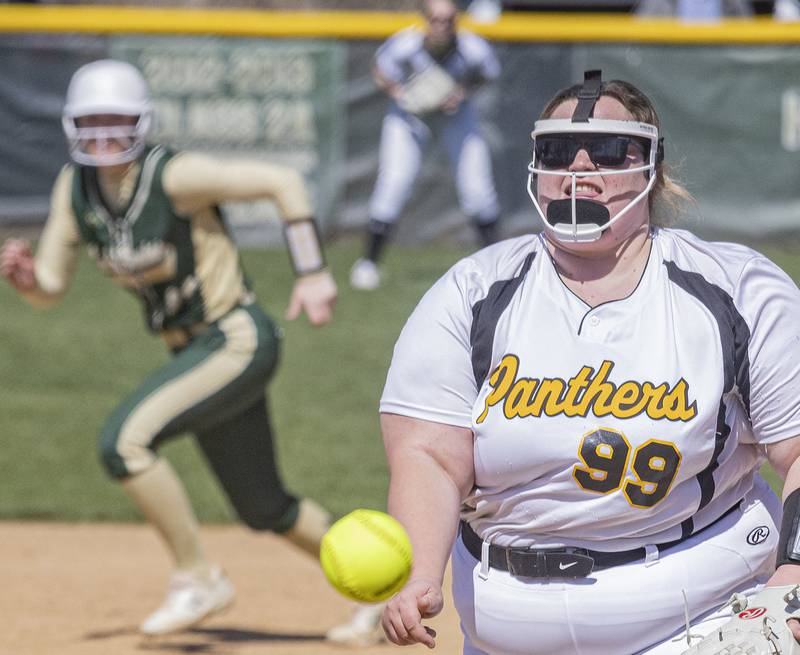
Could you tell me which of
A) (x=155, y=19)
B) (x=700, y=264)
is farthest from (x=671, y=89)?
(x=700, y=264)

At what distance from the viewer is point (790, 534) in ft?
10.2

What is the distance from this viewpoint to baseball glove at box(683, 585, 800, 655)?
9.59ft

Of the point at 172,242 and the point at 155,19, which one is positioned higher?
the point at 172,242

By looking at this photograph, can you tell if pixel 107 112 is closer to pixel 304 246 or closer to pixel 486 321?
pixel 304 246

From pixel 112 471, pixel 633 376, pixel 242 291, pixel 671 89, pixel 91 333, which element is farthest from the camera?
pixel 671 89

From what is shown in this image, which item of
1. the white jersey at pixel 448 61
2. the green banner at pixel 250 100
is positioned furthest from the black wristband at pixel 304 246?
the green banner at pixel 250 100

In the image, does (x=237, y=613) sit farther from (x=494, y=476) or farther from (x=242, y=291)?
(x=494, y=476)

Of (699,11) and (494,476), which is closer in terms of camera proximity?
(494,476)

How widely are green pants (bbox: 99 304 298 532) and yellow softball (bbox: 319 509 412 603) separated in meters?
2.39

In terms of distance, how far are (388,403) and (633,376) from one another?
552 millimetres

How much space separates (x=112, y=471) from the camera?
5.30 meters

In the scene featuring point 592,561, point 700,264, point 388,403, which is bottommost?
point 592,561

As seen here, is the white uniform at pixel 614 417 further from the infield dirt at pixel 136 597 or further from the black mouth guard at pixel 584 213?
the infield dirt at pixel 136 597

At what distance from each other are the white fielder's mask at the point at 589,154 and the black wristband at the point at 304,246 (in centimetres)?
225
